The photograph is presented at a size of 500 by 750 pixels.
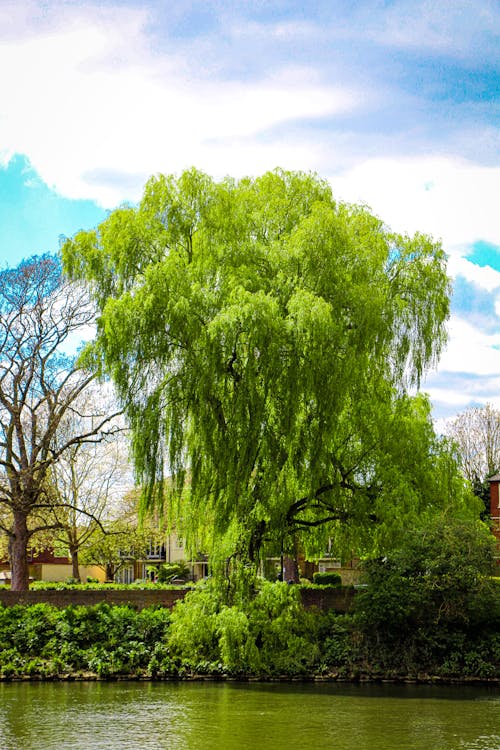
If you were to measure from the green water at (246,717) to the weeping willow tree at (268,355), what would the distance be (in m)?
4.60

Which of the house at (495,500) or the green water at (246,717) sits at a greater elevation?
the house at (495,500)

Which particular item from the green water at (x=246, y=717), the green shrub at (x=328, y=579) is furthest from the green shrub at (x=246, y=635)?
the green shrub at (x=328, y=579)

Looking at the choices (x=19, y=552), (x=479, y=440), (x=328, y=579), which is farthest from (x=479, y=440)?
(x=19, y=552)

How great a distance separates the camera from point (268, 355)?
24.7m

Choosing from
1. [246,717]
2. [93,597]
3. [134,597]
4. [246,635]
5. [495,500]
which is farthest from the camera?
[495,500]

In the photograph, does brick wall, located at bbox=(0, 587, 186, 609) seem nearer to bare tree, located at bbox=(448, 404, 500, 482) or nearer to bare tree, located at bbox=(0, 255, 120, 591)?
bare tree, located at bbox=(0, 255, 120, 591)

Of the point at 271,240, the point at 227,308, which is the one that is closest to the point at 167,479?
the point at 227,308

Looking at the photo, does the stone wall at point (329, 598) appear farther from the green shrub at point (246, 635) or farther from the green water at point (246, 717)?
the green water at point (246, 717)

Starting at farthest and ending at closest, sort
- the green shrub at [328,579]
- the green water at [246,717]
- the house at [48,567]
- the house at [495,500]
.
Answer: the house at [48,567], the house at [495,500], the green shrub at [328,579], the green water at [246,717]

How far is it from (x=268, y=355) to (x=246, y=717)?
968 centimetres

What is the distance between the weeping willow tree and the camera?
25.0 metres

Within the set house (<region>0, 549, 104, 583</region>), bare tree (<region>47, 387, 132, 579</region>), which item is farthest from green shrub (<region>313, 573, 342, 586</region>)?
house (<region>0, 549, 104, 583</region>)

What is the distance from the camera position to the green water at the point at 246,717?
614 inches

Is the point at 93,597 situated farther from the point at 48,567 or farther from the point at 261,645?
the point at 48,567
